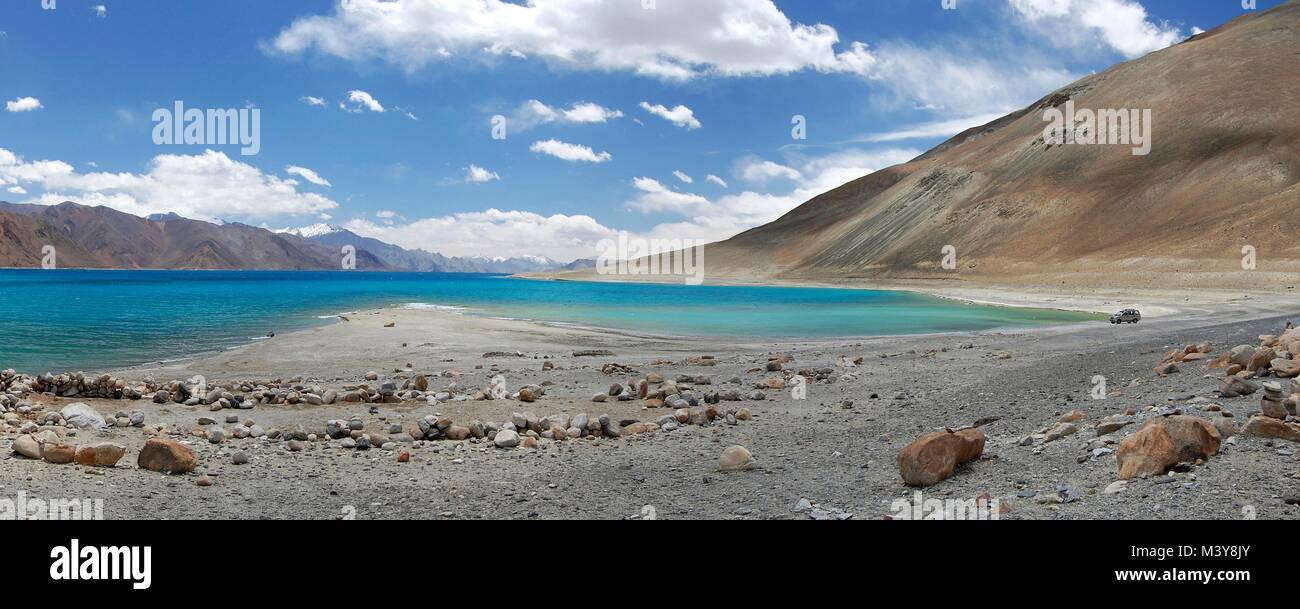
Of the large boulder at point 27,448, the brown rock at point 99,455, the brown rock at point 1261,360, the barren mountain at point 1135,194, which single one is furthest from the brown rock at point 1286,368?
the barren mountain at point 1135,194

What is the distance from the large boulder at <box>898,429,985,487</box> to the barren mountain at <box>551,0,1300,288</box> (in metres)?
62.4

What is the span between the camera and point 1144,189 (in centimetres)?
9394

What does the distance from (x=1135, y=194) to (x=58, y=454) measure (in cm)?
10930

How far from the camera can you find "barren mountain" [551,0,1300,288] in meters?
73.7

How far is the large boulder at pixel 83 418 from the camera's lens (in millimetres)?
10320

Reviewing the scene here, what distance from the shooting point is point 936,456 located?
23.6 ft

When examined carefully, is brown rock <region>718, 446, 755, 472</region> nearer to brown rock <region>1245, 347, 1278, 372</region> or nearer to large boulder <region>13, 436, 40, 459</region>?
brown rock <region>1245, 347, 1278, 372</region>

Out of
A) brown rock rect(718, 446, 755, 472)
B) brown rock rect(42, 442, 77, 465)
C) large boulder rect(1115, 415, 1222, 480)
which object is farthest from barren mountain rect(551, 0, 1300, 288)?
brown rock rect(42, 442, 77, 465)

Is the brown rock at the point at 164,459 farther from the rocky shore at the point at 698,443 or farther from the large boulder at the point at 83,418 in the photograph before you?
the large boulder at the point at 83,418

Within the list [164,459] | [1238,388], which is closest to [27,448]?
[164,459]

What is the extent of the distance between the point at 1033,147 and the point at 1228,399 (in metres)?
131

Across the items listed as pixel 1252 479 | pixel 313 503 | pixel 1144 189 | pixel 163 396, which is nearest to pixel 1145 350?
pixel 1252 479

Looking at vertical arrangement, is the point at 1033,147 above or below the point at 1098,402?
above
